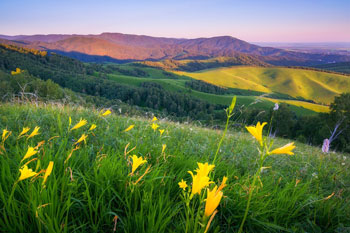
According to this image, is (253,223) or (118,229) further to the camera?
(253,223)

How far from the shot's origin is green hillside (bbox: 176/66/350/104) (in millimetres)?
141488

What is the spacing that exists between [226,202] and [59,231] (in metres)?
1.27

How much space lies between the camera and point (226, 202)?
1660mm

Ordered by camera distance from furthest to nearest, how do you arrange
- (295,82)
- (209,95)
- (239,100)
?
(295,82) → (209,95) → (239,100)

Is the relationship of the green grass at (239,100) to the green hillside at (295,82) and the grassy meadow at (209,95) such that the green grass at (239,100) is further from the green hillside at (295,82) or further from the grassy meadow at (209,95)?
the green hillside at (295,82)

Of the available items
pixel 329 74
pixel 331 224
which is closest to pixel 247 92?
pixel 329 74

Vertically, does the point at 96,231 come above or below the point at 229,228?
above

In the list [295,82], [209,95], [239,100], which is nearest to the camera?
[239,100]

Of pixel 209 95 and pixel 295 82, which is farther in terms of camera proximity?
pixel 295 82

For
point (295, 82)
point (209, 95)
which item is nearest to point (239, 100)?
point (209, 95)

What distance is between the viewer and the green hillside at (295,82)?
464 feet

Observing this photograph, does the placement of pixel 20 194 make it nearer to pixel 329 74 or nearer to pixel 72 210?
pixel 72 210

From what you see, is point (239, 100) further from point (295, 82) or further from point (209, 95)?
point (295, 82)

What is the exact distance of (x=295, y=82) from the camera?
532ft
